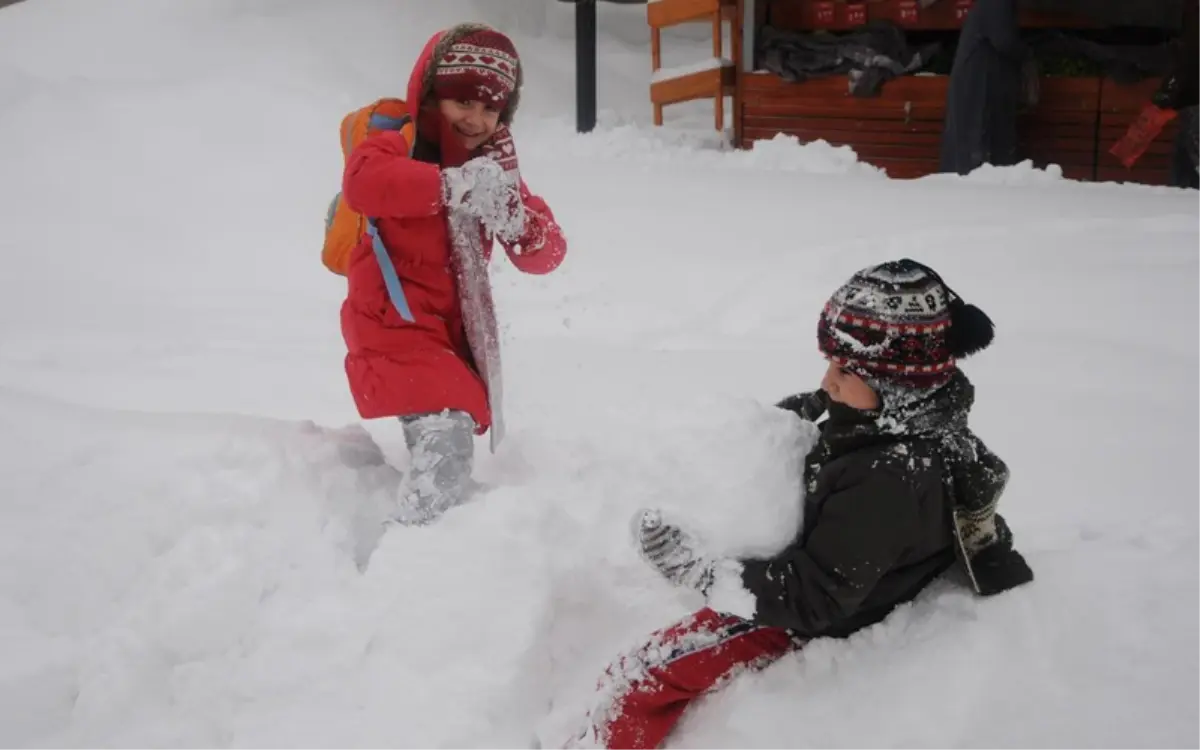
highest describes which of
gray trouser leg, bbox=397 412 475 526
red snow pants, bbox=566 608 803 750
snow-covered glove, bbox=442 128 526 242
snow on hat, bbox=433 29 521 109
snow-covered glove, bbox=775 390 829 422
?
snow on hat, bbox=433 29 521 109

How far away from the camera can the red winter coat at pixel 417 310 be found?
2.30 metres

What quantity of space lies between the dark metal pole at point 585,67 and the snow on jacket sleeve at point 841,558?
6212 millimetres

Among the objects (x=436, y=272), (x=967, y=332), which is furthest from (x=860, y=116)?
(x=967, y=332)

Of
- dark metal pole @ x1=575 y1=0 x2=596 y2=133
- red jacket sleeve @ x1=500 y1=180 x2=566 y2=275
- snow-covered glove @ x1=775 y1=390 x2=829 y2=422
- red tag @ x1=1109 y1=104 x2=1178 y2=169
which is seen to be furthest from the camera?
dark metal pole @ x1=575 y1=0 x2=596 y2=133

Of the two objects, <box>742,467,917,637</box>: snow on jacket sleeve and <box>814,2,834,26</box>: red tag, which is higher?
<box>814,2,834,26</box>: red tag

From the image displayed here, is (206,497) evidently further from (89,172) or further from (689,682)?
(89,172)

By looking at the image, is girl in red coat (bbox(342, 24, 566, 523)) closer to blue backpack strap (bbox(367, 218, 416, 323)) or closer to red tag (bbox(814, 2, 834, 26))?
blue backpack strap (bbox(367, 218, 416, 323))

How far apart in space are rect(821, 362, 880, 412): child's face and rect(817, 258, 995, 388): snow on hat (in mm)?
20

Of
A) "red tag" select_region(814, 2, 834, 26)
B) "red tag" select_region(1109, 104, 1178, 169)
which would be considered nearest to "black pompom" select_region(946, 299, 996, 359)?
"red tag" select_region(1109, 104, 1178, 169)

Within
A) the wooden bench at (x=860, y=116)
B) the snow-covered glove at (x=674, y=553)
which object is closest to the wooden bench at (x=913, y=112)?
the wooden bench at (x=860, y=116)

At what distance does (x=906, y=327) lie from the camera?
1.56 m

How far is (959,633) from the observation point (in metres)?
1.68

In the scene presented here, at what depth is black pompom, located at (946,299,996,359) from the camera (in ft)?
5.19

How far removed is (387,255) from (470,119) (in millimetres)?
363
